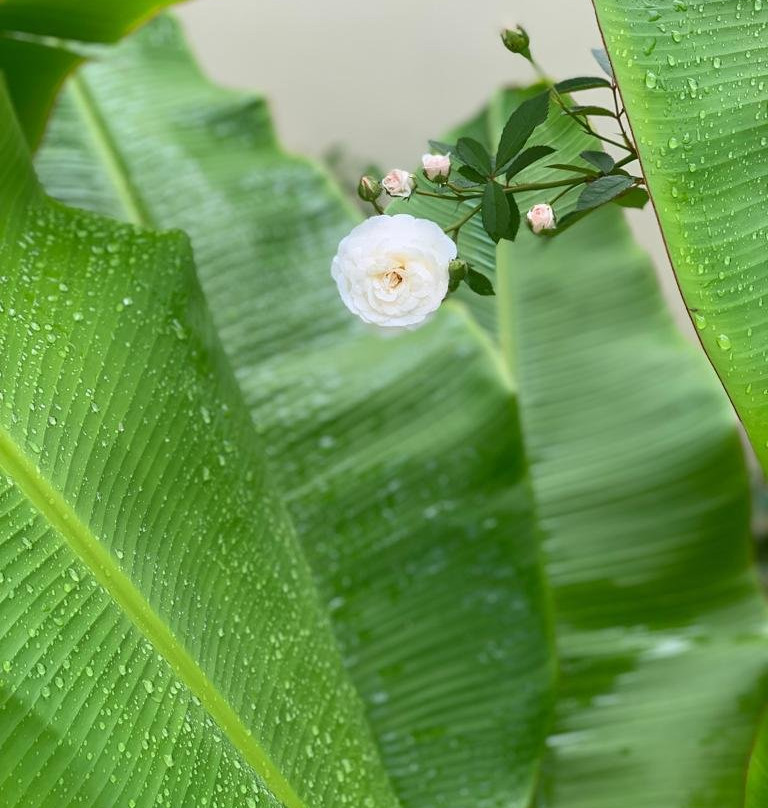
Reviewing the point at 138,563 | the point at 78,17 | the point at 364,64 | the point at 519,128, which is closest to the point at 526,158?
the point at 519,128

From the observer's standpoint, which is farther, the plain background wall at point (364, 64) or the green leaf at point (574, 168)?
the plain background wall at point (364, 64)

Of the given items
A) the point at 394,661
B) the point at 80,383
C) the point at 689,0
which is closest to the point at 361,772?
the point at 394,661

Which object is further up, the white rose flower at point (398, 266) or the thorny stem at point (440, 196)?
the thorny stem at point (440, 196)

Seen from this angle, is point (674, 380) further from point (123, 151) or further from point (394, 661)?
point (123, 151)

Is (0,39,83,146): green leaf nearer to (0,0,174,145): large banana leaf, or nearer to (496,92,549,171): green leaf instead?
(0,0,174,145): large banana leaf

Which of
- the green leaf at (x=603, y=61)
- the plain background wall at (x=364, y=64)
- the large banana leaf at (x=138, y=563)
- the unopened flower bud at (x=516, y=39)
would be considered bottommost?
the large banana leaf at (x=138, y=563)

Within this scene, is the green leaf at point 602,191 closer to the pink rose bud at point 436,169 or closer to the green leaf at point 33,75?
the pink rose bud at point 436,169

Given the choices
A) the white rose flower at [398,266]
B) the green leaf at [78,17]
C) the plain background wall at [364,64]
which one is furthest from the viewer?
the plain background wall at [364,64]

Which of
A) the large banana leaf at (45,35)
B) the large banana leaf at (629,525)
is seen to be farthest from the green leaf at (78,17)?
the large banana leaf at (629,525)

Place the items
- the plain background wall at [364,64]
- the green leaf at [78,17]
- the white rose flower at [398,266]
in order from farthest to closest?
the plain background wall at [364,64] < the green leaf at [78,17] < the white rose flower at [398,266]
